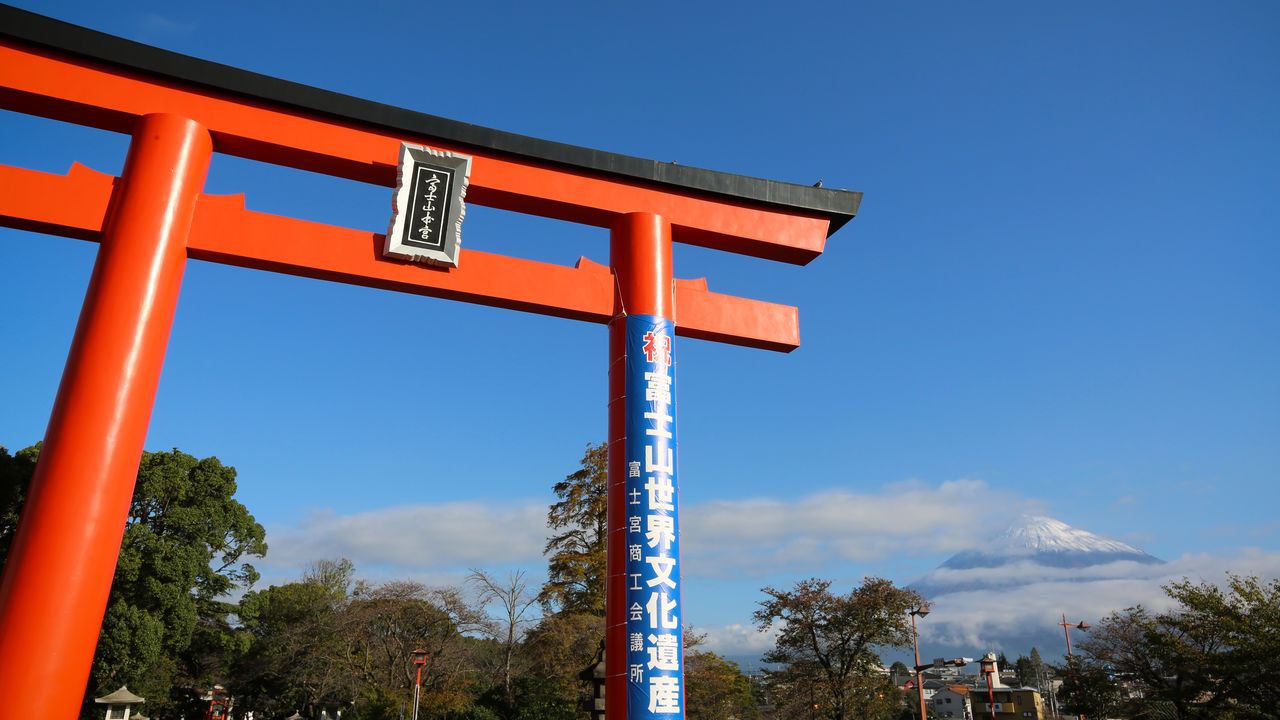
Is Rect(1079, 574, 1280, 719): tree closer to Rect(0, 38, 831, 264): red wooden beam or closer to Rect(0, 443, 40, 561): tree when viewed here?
Rect(0, 38, 831, 264): red wooden beam

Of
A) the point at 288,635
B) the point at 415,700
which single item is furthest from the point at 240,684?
the point at 415,700

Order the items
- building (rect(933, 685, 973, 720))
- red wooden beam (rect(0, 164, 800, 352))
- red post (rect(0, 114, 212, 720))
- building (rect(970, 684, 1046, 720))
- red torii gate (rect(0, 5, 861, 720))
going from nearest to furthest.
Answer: red post (rect(0, 114, 212, 720)), red torii gate (rect(0, 5, 861, 720)), red wooden beam (rect(0, 164, 800, 352)), building (rect(970, 684, 1046, 720)), building (rect(933, 685, 973, 720))

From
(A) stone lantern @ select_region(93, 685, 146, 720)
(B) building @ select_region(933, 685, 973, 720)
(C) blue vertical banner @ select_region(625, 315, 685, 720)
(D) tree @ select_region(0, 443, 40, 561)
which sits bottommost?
(B) building @ select_region(933, 685, 973, 720)

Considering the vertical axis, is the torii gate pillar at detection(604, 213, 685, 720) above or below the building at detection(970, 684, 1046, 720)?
above

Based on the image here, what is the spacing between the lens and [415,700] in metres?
15.9

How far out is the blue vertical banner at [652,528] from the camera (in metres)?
5.91

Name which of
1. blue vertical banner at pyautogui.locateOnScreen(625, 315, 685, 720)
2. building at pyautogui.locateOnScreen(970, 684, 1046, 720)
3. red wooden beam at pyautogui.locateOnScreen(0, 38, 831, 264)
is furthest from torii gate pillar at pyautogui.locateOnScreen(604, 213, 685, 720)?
building at pyautogui.locateOnScreen(970, 684, 1046, 720)

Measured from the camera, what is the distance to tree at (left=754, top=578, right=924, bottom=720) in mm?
16125

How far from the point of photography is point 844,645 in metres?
16.6

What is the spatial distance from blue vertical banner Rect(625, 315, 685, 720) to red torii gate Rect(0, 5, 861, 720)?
0.12 feet

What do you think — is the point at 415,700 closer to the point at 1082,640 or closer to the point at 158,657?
the point at 158,657

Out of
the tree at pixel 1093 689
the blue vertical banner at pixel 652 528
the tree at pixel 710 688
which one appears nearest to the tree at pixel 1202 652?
the tree at pixel 1093 689

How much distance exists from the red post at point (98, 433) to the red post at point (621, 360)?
3653mm

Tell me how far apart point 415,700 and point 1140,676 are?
17.3 m
